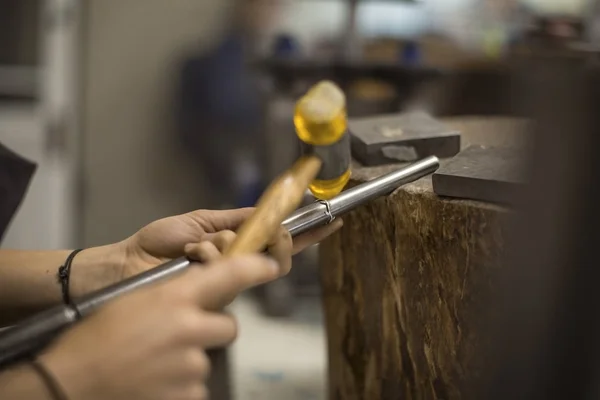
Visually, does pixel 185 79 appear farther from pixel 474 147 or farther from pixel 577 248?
pixel 577 248

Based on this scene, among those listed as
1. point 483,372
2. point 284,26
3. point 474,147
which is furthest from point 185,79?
point 483,372

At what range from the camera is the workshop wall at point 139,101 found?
207cm

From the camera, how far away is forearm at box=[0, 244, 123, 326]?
64 cm

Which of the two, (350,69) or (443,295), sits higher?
A: (350,69)

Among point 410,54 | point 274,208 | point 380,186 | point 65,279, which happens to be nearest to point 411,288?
point 380,186

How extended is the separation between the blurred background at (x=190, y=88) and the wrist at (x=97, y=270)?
2.72 ft

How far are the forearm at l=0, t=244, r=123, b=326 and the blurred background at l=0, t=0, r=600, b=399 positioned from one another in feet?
2.71

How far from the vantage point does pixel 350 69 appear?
4.62ft

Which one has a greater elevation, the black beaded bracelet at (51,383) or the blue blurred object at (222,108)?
the blue blurred object at (222,108)

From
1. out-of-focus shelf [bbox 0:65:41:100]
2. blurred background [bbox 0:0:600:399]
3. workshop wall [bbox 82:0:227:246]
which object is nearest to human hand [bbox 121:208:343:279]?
blurred background [bbox 0:0:600:399]

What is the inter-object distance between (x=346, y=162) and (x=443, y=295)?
15 cm

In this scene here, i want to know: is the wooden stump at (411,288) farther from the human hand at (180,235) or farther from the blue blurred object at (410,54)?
the blue blurred object at (410,54)

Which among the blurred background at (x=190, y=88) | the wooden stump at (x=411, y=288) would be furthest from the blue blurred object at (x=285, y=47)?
the wooden stump at (x=411, y=288)

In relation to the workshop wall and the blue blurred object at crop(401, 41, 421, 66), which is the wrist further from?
the workshop wall
